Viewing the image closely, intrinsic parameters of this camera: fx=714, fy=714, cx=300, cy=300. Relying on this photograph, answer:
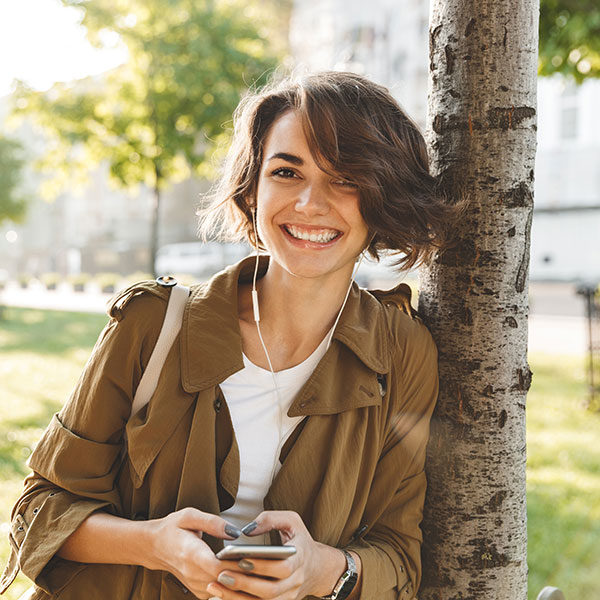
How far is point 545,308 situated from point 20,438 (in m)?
16.8

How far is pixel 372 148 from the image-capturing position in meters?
1.99

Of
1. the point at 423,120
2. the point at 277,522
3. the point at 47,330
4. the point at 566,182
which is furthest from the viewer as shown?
the point at 566,182

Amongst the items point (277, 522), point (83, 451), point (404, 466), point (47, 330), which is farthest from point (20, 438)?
point (47, 330)

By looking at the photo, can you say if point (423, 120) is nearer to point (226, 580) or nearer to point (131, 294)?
point (131, 294)

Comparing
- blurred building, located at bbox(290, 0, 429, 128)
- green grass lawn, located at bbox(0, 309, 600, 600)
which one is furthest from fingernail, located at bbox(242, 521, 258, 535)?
blurred building, located at bbox(290, 0, 429, 128)

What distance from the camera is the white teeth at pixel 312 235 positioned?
2.00m

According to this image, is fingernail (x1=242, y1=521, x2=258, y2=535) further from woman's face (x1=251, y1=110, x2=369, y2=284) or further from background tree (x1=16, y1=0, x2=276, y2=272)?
background tree (x1=16, y1=0, x2=276, y2=272)

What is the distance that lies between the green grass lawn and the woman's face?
2.90 m

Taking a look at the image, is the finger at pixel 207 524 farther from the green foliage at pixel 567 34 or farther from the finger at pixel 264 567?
the green foliage at pixel 567 34

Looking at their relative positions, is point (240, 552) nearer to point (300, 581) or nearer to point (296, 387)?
point (300, 581)

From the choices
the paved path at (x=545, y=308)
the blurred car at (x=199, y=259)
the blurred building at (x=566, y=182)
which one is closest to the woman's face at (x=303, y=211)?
the paved path at (x=545, y=308)

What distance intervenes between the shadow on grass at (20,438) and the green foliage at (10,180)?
17.3 meters

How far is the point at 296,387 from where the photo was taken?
6.82ft

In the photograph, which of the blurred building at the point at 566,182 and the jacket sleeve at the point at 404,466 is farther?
the blurred building at the point at 566,182
